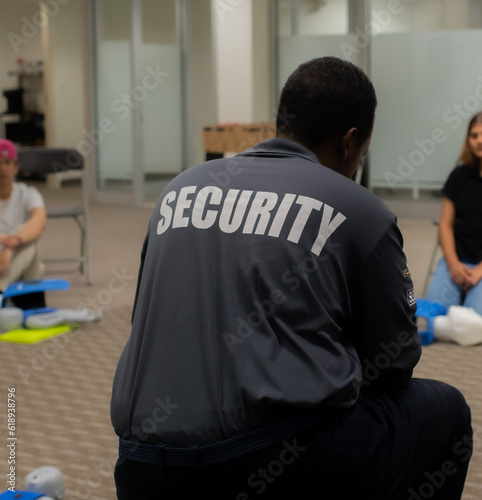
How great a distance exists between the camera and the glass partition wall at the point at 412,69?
275 inches

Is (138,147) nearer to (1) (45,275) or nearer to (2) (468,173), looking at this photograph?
(1) (45,275)

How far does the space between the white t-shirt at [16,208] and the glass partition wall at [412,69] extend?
388cm

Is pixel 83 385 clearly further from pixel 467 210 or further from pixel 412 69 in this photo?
pixel 412 69

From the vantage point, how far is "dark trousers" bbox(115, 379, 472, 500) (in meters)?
1.35

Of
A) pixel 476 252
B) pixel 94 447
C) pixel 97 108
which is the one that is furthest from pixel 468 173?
pixel 97 108

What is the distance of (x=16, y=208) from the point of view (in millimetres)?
4418

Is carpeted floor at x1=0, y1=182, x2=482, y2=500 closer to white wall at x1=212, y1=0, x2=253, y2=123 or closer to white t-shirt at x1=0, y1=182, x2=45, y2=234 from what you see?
white t-shirt at x1=0, y1=182, x2=45, y2=234

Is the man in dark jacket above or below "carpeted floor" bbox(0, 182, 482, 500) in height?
above

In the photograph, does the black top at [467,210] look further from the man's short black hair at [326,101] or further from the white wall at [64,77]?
the white wall at [64,77]

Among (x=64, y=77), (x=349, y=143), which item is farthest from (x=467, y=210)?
(x=64, y=77)

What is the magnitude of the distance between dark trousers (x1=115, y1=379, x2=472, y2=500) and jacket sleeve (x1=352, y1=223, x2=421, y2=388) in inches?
2.1

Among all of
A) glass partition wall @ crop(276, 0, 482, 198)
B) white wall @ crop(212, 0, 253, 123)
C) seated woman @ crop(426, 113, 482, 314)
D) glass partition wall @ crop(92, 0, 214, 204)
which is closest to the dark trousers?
seated woman @ crop(426, 113, 482, 314)

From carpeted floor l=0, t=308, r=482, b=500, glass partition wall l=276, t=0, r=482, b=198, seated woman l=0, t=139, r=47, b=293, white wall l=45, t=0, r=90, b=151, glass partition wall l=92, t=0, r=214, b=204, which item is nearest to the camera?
carpeted floor l=0, t=308, r=482, b=500

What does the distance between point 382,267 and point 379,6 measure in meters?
6.37
